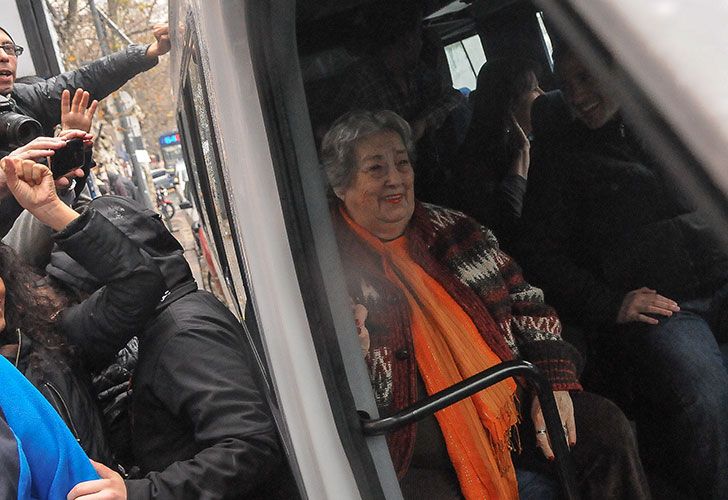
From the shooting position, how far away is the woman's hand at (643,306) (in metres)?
1.29

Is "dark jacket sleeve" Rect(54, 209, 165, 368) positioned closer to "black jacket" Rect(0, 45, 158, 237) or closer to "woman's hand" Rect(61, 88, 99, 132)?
"woman's hand" Rect(61, 88, 99, 132)

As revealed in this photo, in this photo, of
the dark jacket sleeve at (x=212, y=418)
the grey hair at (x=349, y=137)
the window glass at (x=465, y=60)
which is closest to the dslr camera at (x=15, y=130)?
the dark jacket sleeve at (x=212, y=418)

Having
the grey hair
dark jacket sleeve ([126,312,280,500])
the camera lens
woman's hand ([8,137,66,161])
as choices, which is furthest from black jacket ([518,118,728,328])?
the camera lens

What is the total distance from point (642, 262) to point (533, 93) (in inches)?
16.3

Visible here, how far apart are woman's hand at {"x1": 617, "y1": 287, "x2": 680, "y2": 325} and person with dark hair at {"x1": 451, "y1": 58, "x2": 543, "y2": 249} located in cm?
35

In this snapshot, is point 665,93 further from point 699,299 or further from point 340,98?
point 340,98

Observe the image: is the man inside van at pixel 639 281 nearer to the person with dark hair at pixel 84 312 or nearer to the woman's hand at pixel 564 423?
the woman's hand at pixel 564 423

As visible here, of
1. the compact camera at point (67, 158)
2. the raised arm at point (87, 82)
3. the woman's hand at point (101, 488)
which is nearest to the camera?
the woman's hand at point (101, 488)

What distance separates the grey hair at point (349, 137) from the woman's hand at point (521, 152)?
0.24m

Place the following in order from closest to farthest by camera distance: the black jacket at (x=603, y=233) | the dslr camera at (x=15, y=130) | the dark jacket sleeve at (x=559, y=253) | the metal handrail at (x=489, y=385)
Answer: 1. the black jacket at (x=603, y=233)
2. the metal handrail at (x=489, y=385)
3. the dark jacket sleeve at (x=559, y=253)
4. the dslr camera at (x=15, y=130)

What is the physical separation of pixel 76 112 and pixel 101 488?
1477 millimetres

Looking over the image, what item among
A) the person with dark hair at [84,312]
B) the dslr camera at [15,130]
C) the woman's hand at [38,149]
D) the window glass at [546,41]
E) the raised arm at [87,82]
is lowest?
the person with dark hair at [84,312]

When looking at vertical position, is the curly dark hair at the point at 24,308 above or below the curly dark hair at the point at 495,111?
below

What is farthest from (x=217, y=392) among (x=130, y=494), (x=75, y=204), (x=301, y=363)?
(x=75, y=204)
